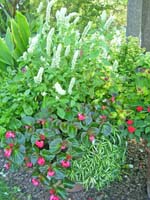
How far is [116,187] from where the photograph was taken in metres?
2.70

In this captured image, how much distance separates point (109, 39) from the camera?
2.43m

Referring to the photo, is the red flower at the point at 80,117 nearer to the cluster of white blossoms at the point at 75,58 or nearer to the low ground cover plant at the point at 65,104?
the low ground cover plant at the point at 65,104

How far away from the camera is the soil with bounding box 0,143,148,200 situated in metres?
2.61

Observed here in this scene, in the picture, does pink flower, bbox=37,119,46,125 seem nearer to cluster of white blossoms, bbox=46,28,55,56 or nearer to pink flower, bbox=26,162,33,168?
pink flower, bbox=26,162,33,168

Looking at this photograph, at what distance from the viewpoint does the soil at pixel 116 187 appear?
2.61 m

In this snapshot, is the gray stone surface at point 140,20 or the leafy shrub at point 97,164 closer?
the leafy shrub at point 97,164

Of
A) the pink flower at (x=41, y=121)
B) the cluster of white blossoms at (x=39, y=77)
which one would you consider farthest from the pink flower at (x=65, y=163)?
the cluster of white blossoms at (x=39, y=77)

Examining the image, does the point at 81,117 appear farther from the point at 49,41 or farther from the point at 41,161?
the point at 49,41

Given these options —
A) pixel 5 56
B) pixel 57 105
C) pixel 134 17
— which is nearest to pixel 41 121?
pixel 57 105

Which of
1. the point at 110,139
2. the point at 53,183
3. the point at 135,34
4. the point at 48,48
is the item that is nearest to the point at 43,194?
the point at 53,183

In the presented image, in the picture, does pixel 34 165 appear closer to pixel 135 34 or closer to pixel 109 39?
pixel 109 39

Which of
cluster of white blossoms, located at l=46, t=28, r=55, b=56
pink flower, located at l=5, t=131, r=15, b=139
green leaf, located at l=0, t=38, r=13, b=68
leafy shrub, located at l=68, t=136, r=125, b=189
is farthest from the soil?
cluster of white blossoms, located at l=46, t=28, r=55, b=56

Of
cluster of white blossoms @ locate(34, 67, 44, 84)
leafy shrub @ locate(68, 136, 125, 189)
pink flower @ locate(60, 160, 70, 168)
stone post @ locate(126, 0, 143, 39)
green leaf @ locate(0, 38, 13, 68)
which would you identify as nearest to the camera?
cluster of white blossoms @ locate(34, 67, 44, 84)

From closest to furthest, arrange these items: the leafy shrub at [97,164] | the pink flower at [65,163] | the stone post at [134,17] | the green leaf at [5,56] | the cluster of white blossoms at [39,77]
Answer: the cluster of white blossoms at [39,77] < the pink flower at [65,163] < the leafy shrub at [97,164] < the green leaf at [5,56] < the stone post at [134,17]
